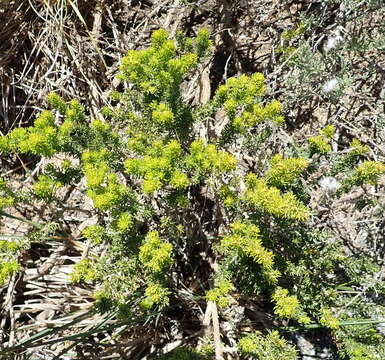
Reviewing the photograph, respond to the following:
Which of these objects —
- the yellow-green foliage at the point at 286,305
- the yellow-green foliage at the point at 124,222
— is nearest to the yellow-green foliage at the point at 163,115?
the yellow-green foliage at the point at 124,222

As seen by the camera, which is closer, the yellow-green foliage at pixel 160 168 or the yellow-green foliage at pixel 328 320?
the yellow-green foliage at pixel 160 168

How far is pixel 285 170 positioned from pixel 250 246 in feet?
1.27

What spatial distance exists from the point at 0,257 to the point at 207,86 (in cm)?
200

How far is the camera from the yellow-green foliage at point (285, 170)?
77.6 inches

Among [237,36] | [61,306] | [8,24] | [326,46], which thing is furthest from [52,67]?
[326,46]

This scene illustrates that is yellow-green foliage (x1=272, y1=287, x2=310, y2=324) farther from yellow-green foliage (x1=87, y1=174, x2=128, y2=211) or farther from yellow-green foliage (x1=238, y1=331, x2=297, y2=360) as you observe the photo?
yellow-green foliage (x1=87, y1=174, x2=128, y2=211)

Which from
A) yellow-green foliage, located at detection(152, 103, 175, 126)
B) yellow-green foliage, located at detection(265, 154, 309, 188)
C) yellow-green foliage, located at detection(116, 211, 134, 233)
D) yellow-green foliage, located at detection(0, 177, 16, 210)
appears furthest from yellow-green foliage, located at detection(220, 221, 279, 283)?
yellow-green foliage, located at detection(0, 177, 16, 210)

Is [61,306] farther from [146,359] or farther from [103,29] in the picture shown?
[103,29]

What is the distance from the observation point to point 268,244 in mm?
2186

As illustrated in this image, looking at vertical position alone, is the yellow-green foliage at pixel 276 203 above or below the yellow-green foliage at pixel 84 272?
above

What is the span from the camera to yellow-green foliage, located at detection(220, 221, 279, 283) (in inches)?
75.2

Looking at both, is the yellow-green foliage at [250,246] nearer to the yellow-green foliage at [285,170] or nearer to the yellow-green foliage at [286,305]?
the yellow-green foliage at [286,305]

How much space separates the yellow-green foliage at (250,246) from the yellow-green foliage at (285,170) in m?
0.24

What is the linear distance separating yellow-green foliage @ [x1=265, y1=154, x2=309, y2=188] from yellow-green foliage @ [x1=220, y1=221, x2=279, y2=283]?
24cm
